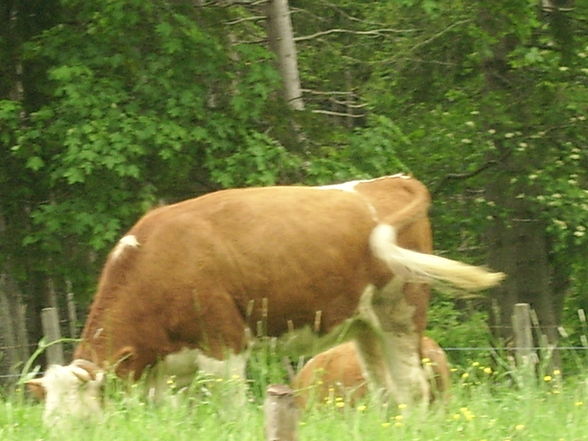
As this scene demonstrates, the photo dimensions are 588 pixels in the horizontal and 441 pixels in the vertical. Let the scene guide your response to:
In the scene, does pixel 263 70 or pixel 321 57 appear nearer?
pixel 263 70

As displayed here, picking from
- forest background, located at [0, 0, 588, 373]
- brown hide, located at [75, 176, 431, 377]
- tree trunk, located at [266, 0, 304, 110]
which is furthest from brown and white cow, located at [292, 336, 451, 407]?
tree trunk, located at [266, 0, 304, 110]

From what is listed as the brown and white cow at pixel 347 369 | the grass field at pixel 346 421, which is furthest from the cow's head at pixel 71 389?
the brown and white cow at pixel 347 369

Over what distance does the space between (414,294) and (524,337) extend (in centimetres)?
130

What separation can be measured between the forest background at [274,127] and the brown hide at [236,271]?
14.9 feet

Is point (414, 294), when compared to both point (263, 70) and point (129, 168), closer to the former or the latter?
point (129, 168)

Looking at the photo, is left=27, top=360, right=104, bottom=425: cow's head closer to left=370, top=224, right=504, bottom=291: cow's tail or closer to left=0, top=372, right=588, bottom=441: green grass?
left=0, top=372, right=588, bottom=441: green grass

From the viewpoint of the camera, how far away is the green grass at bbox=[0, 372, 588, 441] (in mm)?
5777

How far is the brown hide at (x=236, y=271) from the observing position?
806 centimetres

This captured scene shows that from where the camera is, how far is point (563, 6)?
1617cm

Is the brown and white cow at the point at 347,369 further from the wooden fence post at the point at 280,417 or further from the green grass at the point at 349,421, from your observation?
the wooden fence post at the point at 280,417

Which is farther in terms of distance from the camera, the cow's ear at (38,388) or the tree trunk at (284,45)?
the tree trunk at (284,45)

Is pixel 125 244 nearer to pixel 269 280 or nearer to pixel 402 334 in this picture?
pixel 269 280

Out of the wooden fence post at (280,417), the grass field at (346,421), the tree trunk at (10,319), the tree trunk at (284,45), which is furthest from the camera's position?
the tree trunk at (284,45)

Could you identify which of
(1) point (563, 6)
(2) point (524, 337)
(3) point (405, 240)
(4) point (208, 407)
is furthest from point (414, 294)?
(1) point (563, 6)
